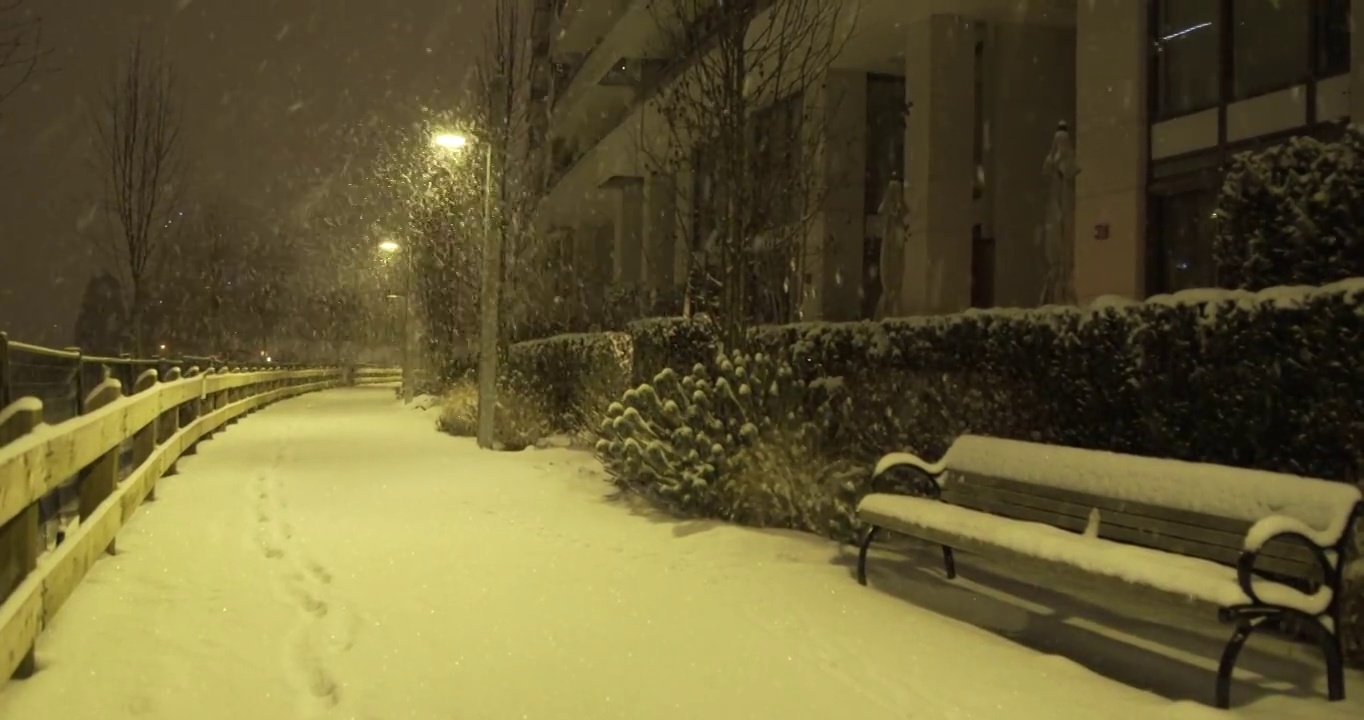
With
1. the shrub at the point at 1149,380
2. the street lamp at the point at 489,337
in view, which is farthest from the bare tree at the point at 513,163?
the shrub at the point at 1149,380

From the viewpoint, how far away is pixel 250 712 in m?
4.36

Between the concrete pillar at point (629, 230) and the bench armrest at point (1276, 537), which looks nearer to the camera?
the bench armrest at point (1276, 537)

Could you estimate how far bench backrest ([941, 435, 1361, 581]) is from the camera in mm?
4621

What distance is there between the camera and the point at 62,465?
5.34 meters

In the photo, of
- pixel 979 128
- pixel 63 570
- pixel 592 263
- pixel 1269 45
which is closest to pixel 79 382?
pixel 63 570

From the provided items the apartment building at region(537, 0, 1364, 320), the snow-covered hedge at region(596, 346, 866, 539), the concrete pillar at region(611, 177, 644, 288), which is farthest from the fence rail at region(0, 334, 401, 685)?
the concrete pillar at region(611, 177, 644, 288)

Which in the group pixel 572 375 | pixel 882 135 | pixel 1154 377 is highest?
pixel 882 135

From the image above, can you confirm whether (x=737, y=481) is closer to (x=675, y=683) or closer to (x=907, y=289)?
(x=675, y=683)

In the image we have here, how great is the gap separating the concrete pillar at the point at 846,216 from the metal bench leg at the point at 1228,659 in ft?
51.3

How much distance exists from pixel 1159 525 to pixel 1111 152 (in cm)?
1158

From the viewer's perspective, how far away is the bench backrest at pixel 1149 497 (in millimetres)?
4621

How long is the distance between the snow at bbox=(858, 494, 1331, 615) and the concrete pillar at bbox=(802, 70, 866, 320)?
550 inches

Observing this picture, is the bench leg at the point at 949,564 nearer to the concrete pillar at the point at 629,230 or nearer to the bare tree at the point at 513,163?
the bare tree at the point at 513,163

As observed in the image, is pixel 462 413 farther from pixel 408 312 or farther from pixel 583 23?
pixel 583 23
